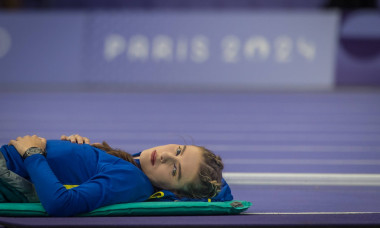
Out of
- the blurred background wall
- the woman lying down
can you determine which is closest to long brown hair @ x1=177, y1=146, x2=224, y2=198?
the woman lying down

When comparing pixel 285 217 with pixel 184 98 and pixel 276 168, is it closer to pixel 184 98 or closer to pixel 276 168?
pixel 276 168

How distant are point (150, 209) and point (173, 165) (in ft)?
0.75

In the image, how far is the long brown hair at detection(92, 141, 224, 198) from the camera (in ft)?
9.32

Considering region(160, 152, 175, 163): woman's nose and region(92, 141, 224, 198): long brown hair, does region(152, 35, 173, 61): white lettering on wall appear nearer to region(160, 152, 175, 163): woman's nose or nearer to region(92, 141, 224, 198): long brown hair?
region(92, 141, 224, 198): long brown hair

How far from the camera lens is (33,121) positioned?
673 centimetres

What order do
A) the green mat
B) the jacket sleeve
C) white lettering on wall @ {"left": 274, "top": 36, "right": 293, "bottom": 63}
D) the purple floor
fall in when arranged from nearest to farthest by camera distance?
the jacket sleeve < the green mat < the purple floor < white lettering on wall @ {"left": 274, "top": 36, "right": 293, "bottom": 63}

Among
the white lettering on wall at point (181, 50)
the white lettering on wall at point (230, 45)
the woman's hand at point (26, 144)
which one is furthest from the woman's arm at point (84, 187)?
the white lettering on wall at point (230, 45)

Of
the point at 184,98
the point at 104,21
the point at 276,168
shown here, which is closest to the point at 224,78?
the point at 184,98

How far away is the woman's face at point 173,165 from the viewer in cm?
282

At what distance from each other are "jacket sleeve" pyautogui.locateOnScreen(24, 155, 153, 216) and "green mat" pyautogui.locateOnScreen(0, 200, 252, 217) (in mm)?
46

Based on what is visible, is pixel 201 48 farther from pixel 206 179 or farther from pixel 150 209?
pixel 150 209

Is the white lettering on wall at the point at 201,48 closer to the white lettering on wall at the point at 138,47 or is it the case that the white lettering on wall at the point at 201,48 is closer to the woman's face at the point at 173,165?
the white lettering on wall at the point at 138,47

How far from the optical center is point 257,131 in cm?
650

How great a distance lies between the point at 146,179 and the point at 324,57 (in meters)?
8.25
